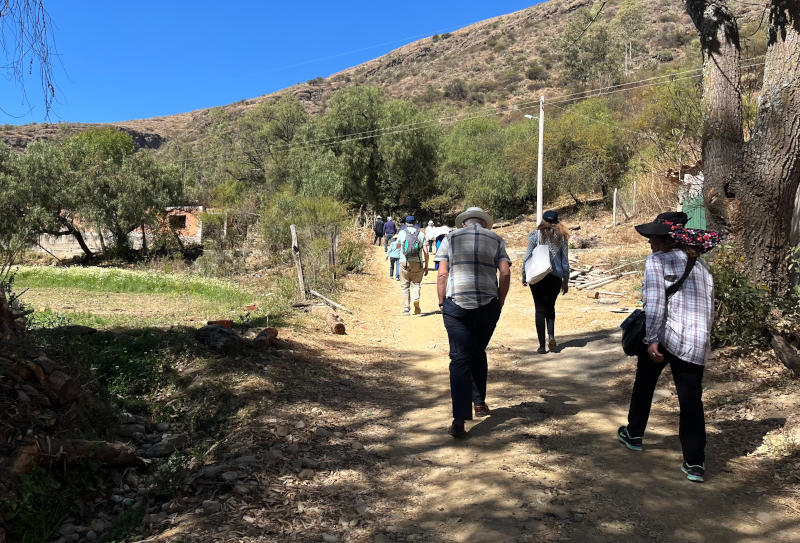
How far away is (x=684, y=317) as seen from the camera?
3553 millimetres

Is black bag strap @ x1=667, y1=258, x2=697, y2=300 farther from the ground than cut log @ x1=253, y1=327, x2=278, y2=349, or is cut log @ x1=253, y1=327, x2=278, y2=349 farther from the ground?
black bag strap @ x1=667, y1=258, x2=697, y2=300

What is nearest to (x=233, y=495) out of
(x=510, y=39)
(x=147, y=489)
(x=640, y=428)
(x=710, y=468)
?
(x=147, y=489)

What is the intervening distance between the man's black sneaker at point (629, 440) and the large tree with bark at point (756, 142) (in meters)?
3.56

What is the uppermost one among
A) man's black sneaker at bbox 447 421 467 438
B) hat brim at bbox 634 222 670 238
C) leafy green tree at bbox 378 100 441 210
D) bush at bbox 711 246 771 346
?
leafy green tree at bbox 378 100 441 210

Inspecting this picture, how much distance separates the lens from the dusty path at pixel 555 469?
302 cm

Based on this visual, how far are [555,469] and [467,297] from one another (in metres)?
1.43

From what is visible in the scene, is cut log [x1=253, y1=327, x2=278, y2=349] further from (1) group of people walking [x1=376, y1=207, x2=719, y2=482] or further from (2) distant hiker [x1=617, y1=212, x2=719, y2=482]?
(2) distant hiker [x1=617, y1=212, x2=719, y2=482]

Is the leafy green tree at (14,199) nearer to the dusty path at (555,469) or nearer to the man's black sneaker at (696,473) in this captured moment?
the dusty path at (555,469)

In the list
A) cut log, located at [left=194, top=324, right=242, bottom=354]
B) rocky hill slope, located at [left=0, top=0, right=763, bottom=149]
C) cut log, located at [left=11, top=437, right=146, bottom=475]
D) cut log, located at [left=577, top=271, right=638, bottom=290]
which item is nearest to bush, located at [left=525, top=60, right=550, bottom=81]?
rocky hill slope, located at [left=0, top=0, right=763, bottom=149]

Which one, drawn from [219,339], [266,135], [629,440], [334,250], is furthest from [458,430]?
[266,135]

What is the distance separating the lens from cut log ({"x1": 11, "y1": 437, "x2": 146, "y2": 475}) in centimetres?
331

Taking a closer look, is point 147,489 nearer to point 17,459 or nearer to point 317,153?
point 17,459

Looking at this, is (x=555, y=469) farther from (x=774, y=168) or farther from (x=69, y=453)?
(x=774, y=168)

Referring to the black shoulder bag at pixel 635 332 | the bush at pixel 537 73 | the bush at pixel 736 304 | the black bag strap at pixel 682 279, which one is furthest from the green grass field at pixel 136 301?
the bush at pixel 537 73
